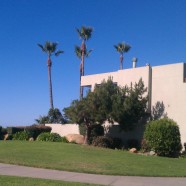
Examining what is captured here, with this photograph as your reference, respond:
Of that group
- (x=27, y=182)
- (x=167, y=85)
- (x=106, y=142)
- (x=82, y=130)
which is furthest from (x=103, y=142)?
(x=27, y=182)

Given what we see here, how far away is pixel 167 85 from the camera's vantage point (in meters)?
27.1

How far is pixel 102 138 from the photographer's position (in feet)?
92.2

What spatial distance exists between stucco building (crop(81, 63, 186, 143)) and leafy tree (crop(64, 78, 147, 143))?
771 millimetres

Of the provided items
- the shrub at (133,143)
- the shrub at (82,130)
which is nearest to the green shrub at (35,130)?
the shrub at (82,130)

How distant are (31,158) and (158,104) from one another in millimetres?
12197

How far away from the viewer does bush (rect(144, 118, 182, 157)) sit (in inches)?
949

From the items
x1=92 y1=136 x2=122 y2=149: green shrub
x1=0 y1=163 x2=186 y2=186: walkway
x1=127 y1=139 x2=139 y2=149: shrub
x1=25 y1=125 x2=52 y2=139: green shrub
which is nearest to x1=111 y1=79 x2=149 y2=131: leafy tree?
x1=127 y1=139 x2=139 y2=149: shrub

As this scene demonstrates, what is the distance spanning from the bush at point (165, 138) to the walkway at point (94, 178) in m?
10.2

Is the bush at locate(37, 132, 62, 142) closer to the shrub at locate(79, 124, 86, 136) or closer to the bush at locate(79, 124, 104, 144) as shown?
the shrub at locate(79, 124, 86, 136)

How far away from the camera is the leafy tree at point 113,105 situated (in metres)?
26.7

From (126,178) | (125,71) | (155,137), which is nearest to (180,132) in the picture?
(155,137)

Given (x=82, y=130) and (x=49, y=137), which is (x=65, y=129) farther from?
(x=82, y=130)

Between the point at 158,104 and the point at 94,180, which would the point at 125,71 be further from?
the point at 94,180

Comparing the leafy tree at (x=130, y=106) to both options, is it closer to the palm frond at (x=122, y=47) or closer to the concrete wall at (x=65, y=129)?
the concrete wall at (x=65, y=129)
